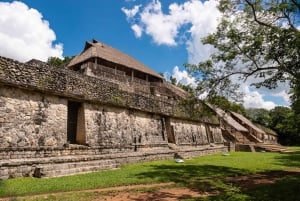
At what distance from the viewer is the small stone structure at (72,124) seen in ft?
30.8

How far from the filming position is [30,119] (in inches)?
403

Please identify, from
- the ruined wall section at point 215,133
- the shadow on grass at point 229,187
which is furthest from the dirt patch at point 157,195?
the ruined wall section at point 215,133

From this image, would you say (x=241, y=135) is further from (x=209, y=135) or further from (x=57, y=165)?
(x=57, y=165)

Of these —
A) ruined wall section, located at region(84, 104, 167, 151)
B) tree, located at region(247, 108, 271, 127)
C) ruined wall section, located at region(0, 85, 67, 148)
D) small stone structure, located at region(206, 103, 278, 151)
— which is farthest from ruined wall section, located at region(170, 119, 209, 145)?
tree, located at region(247, 108, 271, 127)

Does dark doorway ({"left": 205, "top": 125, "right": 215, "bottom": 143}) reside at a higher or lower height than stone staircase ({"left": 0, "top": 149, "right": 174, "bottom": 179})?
higher

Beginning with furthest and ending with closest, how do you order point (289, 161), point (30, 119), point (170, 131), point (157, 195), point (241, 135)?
point (241, 135) < point (170, 131) < point (289, 161) < point (30, 119) < point (157, 195)

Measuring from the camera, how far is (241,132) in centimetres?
3856

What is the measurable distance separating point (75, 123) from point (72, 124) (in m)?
0.15

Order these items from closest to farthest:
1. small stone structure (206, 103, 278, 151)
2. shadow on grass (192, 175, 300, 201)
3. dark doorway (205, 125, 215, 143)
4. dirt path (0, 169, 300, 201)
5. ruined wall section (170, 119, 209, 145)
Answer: dirt path (0, 169, 300, 201) → shadow on grass (192, 175, 300, 201) → ruined wall section (170, 119, 209, 145) → dark doorway (205, 125, 215, 143) → small stone structure (206, 103, 278, 151)

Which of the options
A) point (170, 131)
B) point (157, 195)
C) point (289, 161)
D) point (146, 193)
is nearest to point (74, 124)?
point (146, 193)

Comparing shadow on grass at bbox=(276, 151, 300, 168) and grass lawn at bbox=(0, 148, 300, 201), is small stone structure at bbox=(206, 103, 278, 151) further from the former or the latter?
grass lawn at bbox=(0, 148, 300, 201)

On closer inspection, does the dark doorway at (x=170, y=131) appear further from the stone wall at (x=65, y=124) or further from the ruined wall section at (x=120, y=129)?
the stone wall at (x=65, y=124)

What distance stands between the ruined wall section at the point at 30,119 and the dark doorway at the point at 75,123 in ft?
2.62

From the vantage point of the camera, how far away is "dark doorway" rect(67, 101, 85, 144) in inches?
489
